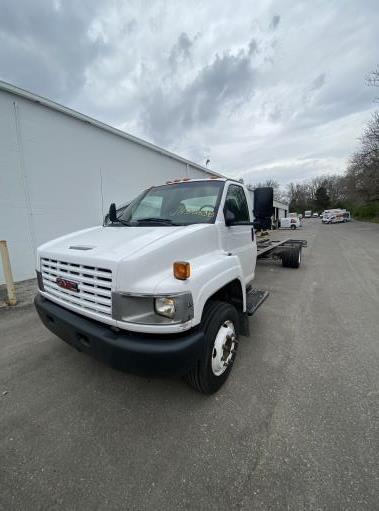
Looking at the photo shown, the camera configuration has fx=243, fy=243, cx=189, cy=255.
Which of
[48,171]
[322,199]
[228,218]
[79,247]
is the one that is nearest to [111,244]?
[79,247]

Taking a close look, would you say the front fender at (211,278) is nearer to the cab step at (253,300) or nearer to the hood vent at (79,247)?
the cab step at (253,300)

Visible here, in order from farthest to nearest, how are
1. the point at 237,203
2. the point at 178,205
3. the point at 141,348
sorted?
the point at 237,203, the point at 178,205, the point at 141,348

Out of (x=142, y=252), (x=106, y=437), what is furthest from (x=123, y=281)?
(x=106, y=437)

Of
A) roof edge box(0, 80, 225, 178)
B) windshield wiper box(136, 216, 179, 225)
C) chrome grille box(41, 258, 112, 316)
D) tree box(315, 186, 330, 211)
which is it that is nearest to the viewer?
chrome grille box(41, 258, 112, 316)

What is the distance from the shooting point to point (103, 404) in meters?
2.35

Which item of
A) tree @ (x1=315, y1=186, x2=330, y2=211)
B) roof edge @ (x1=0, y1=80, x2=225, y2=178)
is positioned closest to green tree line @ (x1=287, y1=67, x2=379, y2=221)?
tree @ (x1=315, y1=186, x2=330, y2=211)

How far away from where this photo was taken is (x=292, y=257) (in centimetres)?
815

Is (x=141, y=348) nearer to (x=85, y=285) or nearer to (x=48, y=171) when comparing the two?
(x=85, y=285)

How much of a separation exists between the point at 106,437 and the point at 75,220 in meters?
7.65

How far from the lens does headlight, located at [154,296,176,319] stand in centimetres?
182

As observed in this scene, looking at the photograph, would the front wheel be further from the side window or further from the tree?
the tree

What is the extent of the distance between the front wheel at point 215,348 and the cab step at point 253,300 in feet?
1.87

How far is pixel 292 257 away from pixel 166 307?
23.9 ft

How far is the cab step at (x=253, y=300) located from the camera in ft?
10.4
